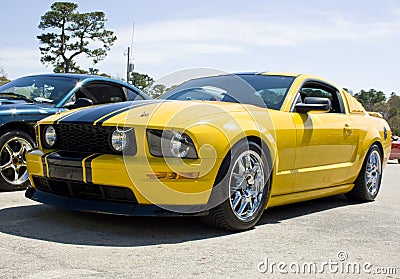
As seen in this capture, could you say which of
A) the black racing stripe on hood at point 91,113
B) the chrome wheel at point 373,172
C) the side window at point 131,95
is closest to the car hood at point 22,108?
the side window at point 131,95

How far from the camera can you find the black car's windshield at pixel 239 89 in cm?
529

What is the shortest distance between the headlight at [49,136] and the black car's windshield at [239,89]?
1.42m

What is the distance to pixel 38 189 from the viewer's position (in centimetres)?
468

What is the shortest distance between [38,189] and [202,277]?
6.48 ft

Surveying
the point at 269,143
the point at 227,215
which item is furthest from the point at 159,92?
the point at 227,215

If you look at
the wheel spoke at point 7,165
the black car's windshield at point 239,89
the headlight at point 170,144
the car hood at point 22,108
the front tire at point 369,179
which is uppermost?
the black car's windshield at point 239,89

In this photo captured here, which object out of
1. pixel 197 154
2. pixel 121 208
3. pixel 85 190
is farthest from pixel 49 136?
pixel 197 154

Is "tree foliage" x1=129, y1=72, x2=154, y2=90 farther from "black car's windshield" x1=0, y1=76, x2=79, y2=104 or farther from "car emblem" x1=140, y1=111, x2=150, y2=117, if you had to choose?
"car emblem" x1=140, y1=111, x2=150, y2=117

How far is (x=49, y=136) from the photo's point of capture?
15.3 ft

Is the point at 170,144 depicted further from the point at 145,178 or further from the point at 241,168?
the point at 241,168

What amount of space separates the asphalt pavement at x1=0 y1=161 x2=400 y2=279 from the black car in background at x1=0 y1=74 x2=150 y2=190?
2.29 feet

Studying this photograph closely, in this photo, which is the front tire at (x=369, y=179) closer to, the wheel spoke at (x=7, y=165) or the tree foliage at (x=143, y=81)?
the tree foliage at (x=143, y=81)

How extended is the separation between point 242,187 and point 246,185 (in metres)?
0.06

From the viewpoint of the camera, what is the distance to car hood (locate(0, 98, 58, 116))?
5.96m
